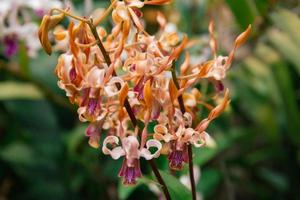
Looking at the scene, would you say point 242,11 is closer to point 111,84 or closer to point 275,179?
point 111,84

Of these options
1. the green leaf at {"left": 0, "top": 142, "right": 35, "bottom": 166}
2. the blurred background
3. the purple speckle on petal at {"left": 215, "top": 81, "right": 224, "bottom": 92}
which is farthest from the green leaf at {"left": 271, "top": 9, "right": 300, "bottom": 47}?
the green leaf at {"left": 0, "top": 142, "right": 35, "bottom": 166}

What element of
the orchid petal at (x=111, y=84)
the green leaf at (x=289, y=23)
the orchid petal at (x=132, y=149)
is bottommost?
the green leaf at (x=289, y=23)

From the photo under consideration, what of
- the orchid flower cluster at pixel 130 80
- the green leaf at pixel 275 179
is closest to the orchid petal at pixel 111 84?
the orchid flower cluster at pixel 130 80

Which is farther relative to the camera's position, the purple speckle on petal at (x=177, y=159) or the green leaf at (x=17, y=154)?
the green leaf at (x=17, y=154)

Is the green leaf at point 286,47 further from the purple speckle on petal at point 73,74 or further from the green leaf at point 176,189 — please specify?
the purple speckle on petal at point 73,74

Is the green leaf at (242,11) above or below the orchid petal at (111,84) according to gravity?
below

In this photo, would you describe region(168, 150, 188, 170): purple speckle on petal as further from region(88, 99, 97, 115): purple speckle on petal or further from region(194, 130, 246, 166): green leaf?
region(194, 130, 246, 166): green leaf

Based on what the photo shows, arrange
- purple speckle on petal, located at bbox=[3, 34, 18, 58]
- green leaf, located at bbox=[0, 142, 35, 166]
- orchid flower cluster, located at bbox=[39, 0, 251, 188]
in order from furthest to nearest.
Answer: green leaf, located at bbox=[0, 142, 35, 166], purple speckle on petal, located at bbox=[3, 34, 18, 58], orchid flower cluster, located at bbox=[39, 0, 251, 188]
